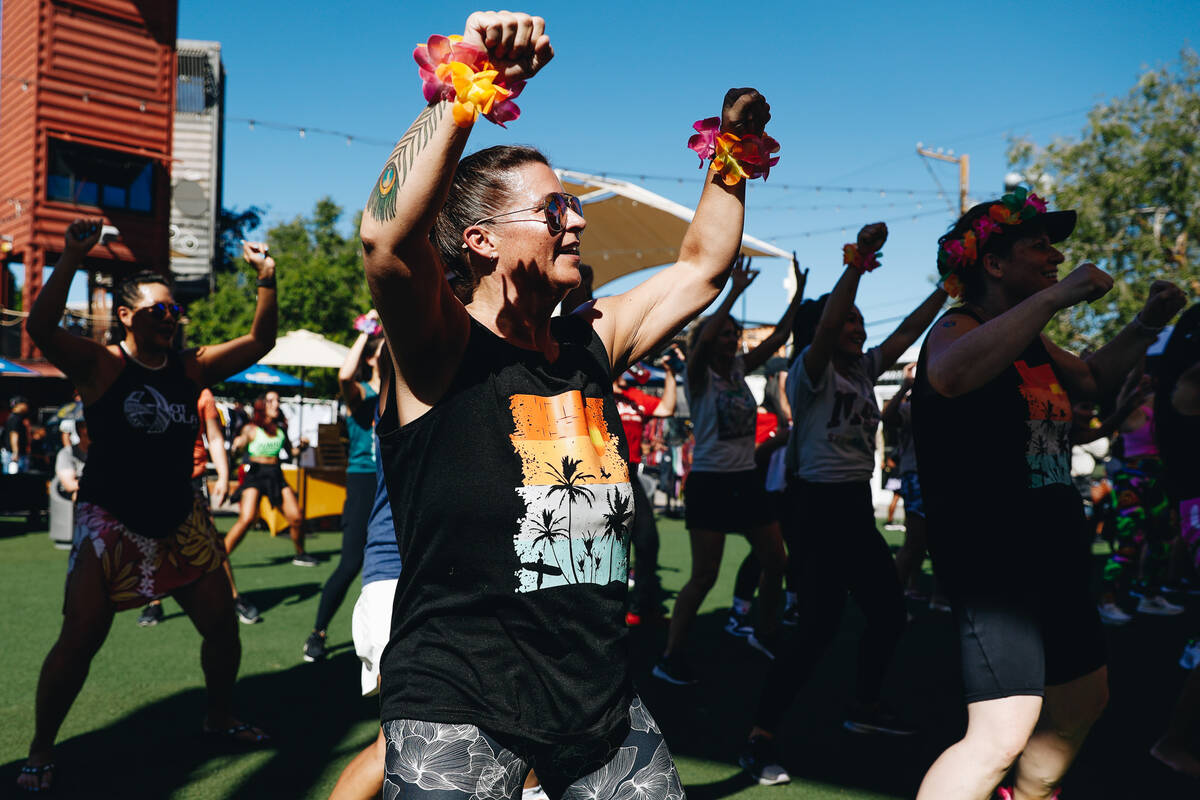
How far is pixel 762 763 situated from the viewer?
376cm

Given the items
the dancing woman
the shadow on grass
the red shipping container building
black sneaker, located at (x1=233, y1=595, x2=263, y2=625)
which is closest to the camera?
the shadow on grass

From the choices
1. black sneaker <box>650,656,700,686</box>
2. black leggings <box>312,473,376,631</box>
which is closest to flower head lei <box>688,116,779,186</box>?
black sneaker <box>650,656,700,686</box>

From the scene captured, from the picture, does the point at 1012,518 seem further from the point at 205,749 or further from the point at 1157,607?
the point at 1157,607

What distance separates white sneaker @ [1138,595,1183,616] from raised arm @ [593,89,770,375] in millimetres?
7059

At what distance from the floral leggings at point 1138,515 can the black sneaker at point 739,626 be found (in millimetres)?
3011

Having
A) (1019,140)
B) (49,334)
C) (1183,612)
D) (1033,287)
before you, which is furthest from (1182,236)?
(49,334)

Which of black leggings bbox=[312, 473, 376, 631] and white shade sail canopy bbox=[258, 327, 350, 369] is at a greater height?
white shade sail canopy bbox=[258, 327, 350, 369]

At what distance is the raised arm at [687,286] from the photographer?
2162mm

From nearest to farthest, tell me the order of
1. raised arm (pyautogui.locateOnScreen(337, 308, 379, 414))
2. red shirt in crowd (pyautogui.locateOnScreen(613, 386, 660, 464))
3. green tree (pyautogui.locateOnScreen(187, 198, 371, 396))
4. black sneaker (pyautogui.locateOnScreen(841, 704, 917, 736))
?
1. black sneaker (pyautogui.locateOnScreen(841, 704, 917, 736))
2. raised arm (pyautogui.locateOnScreen(337, 308, 379, 414))
3. red shirt in crowd (pyautogui.locateOnScreen(613, 386, 660, 464))
4. green tree (pyautogui.locateOnScreen(187, 198, 371, 396))

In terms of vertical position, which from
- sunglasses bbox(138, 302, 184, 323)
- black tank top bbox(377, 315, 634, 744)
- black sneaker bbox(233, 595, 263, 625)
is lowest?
black sneaker bbox(233, 595, 263, 625)

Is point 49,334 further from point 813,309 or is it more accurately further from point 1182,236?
point 1182,236

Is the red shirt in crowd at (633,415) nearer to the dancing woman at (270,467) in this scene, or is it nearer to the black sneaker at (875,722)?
the black sneaker at (875,722)

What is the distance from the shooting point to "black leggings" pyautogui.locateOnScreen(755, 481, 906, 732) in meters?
3.83

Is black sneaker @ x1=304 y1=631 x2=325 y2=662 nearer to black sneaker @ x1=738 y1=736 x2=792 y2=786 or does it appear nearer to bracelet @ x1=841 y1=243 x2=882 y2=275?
black sneaker @ x1=738 y1=736 x2=792 y2=786
